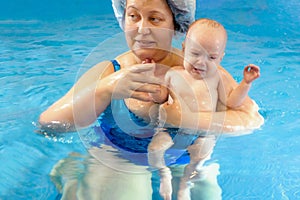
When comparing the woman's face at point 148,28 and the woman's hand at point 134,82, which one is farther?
the woman's face at point 148,28

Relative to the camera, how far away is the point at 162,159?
1487mm

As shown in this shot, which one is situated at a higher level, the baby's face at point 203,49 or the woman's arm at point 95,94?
the baby's face at point 203,49

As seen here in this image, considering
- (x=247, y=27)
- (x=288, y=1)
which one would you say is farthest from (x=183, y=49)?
(x=288, y=1)

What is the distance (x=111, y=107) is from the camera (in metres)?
1.56

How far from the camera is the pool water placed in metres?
1.75

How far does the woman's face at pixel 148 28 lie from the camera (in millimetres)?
1470

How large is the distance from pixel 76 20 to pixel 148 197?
385 cm

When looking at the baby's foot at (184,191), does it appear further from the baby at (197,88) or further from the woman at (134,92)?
the woman at (134,92)

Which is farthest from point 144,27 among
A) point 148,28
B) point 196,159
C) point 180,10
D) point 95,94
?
point 196,159

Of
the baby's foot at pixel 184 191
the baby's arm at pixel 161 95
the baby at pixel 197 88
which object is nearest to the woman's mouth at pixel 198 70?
the baby at pixel 197 88

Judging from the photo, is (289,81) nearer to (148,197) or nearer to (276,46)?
(276,46)

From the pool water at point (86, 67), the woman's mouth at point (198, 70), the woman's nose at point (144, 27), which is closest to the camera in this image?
the woman's nose at point (144, 27)

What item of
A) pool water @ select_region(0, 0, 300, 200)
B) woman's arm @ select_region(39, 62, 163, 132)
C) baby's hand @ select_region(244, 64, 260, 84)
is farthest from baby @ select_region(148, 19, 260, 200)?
pool water @ select_region(0, 0, 300, 200)

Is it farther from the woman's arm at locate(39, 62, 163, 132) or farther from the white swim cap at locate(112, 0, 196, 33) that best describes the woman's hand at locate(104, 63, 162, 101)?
the white swim cap at locate(112, 0, 196, 33)
